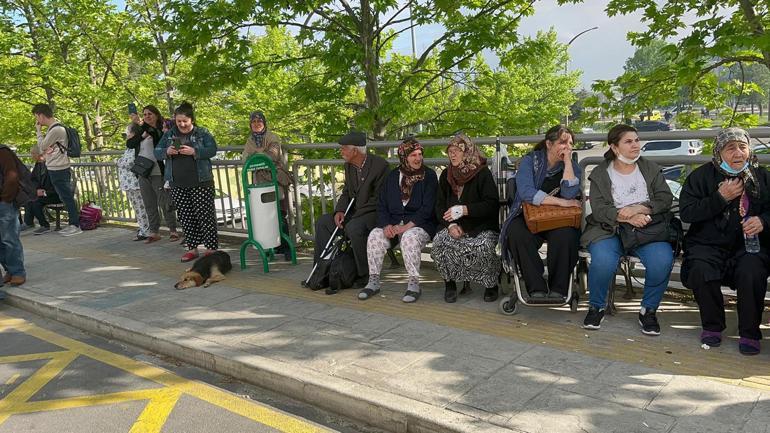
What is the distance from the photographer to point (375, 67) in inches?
344

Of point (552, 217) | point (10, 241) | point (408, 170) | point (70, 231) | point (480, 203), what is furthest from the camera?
point (70, 231)

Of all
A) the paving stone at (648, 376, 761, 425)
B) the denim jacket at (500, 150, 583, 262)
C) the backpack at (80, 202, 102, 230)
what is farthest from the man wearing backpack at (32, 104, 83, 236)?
the paving stone at (648, 376, 761, 425)

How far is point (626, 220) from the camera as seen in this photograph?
448 centimetres

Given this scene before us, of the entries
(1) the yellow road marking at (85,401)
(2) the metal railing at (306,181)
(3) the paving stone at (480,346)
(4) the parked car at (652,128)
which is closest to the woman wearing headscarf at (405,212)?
(2) the metal railing at (306,181)

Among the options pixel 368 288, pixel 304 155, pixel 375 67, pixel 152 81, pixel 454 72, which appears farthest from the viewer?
pixel 152 81

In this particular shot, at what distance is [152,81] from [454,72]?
11668mm

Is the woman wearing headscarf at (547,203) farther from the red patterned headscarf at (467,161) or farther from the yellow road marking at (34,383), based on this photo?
the yellow road marking at (34,383)

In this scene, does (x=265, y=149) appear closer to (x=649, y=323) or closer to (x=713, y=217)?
(x=649, y=323)

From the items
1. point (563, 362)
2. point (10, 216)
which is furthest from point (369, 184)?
point (10, 216)

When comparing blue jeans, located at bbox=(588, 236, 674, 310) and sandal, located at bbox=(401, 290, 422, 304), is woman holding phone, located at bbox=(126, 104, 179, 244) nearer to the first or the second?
sandal, located at bbox=(401, 290, 422, 304)

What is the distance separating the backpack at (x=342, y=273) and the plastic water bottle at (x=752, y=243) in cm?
341

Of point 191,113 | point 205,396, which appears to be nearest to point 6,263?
point 191,113

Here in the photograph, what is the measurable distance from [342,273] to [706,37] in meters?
5.55

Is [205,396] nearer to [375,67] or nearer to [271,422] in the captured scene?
[271,422]
